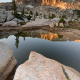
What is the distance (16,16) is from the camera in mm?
44844

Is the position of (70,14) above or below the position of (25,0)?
below

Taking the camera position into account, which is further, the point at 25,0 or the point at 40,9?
the point at 25,0

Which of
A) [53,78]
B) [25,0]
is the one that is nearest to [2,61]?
[53,78]

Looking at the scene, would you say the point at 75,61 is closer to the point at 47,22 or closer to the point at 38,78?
the point at 38,78

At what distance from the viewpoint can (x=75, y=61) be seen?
8891mm

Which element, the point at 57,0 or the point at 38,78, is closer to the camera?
the point at 38,78

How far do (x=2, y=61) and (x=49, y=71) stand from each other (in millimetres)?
3979

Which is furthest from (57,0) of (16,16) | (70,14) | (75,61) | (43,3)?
(75,61)

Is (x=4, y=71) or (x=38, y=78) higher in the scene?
(x=38, y=78)

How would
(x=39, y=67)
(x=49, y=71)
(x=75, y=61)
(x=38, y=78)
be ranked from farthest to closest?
1. (x=75, y=61)
2. (x=39, y=67)
3. (x=49, y=71)
4. (x=38, y=78)

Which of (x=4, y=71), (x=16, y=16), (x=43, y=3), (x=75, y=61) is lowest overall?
(x=75, y=61)

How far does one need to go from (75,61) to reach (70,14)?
347ft

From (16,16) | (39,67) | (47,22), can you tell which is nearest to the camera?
(39,67)

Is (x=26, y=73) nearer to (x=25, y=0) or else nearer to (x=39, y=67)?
(x=39, y=67)
